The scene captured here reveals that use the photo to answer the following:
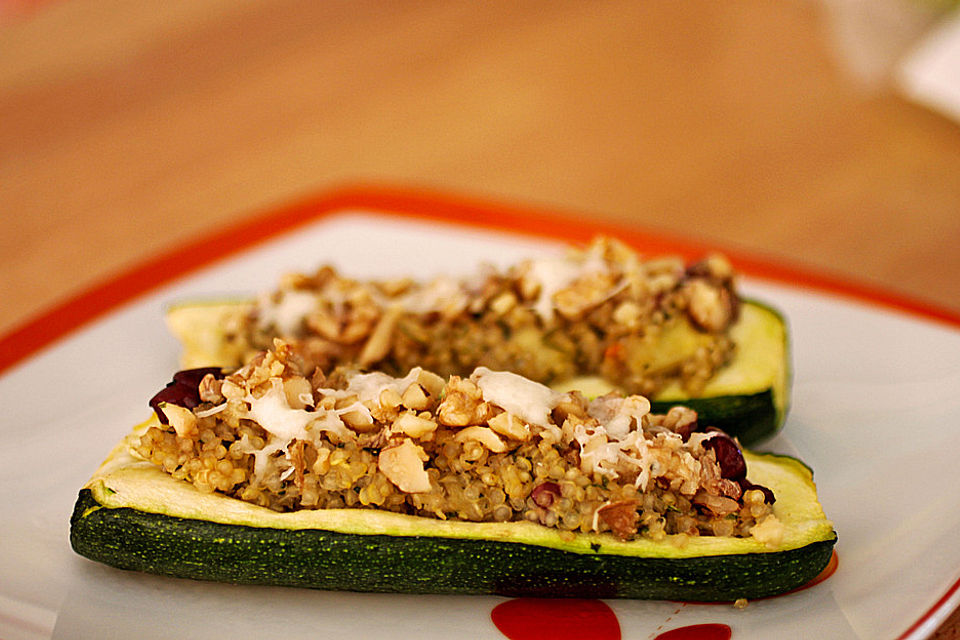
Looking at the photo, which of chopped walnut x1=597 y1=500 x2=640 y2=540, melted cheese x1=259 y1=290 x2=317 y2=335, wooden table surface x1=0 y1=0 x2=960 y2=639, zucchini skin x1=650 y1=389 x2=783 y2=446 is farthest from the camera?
wooden table surface x1=0 y1=0 x2=960 y2=639

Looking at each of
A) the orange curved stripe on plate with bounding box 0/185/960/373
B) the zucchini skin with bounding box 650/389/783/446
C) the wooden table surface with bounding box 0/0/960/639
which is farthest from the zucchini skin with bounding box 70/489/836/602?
the wooden table surface with bounding box 0/0/960/639

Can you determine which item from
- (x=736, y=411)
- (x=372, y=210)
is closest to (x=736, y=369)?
(x=736, y=411)

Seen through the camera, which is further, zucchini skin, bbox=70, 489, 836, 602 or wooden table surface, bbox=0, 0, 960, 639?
wooden table surface, bbox=0, 0, 960, 639

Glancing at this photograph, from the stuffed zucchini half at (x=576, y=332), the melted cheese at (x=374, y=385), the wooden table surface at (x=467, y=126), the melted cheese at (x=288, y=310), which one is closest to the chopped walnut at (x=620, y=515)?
the melted cheese at (x=374, y=385)

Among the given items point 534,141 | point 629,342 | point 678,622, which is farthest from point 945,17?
point 678,622

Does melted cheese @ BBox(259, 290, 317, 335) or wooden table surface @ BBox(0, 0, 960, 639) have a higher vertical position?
wooden table surface @ BBox(0, 0, 960, 639)

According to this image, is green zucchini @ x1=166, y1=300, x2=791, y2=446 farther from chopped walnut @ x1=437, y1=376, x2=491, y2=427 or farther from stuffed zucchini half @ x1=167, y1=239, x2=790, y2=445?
chopped walnut @ x1=437, y1=376, x2=491, y2=427

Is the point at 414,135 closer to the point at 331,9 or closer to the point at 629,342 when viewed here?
the point at 331,9

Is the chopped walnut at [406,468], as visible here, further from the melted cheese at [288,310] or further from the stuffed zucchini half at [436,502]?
the melted cheese at [288,310]

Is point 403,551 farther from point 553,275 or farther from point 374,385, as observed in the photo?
point 553,275
